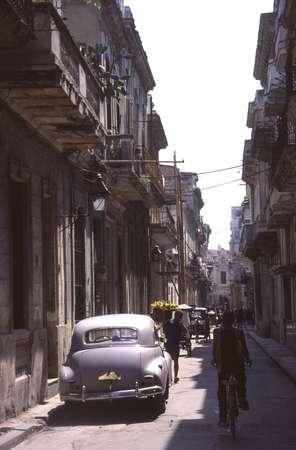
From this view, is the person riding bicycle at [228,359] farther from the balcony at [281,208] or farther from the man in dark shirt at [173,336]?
the balcony at [281,208]

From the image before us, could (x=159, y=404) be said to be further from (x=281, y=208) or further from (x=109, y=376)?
(x=281, y=208)

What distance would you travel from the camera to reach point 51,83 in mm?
11781

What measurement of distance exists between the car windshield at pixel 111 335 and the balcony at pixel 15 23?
4.75m

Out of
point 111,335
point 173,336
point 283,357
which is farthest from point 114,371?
point 283,357

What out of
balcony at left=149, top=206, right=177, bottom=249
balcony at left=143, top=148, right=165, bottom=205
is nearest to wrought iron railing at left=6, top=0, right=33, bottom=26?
balcony at left=143, top=148, right=165, bottom=205

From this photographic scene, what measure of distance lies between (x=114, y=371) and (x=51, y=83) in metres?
Result: 4.29

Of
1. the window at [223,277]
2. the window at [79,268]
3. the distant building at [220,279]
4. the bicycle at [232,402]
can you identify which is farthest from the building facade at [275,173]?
the window at [223,277]

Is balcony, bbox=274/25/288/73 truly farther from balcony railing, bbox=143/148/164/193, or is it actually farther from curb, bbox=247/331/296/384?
balcony railing, bbox=143/148/164/193

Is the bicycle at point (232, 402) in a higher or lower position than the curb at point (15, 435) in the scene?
higher

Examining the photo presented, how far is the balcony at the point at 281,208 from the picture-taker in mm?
22319

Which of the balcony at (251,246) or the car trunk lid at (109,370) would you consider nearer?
the car trunk lid at (109,370)

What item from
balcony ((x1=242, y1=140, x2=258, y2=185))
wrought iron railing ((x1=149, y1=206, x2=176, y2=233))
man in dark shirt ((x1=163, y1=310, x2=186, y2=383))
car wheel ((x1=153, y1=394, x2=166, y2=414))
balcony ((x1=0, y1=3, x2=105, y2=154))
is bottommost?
car wheel ((x1=153, y1=394, x2=166, y2=414))

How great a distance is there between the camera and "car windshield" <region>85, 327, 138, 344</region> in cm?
1316

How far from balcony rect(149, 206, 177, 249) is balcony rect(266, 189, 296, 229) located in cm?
972
